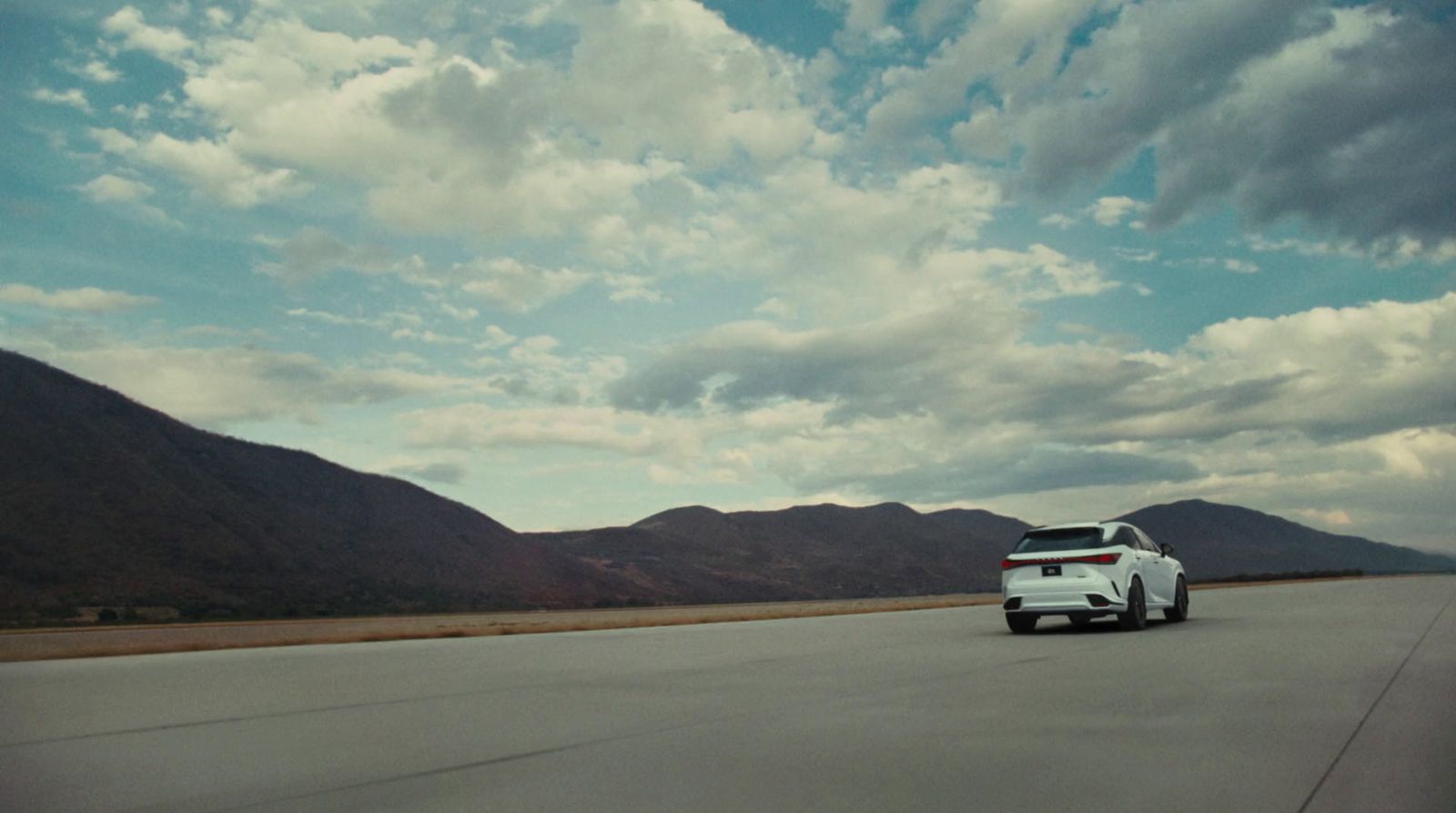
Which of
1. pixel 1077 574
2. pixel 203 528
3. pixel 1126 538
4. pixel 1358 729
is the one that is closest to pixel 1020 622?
pixel 1077 574

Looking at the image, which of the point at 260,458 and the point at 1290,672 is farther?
the point at 260,458

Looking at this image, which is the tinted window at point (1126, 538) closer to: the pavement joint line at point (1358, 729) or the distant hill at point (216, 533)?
the pavement joint line at point (1358, 729)

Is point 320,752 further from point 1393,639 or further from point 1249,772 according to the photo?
point 1393,639

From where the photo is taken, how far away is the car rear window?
57.8ft

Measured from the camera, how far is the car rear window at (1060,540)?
1762cm

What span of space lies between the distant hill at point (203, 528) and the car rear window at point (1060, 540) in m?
75.8

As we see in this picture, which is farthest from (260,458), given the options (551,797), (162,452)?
(551,797)

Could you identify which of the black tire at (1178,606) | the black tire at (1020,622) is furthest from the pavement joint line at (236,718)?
the black tire at (1178,606)

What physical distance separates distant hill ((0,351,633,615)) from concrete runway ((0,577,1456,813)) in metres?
76.3

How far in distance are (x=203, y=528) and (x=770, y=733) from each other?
99.3 m

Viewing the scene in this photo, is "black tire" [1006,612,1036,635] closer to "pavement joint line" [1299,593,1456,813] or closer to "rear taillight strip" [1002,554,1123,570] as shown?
"rear taillight strip" [1002,554,1123,570]

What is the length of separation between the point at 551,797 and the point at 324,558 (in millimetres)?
111580

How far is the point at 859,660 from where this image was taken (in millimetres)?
13523

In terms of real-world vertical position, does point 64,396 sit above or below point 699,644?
above
